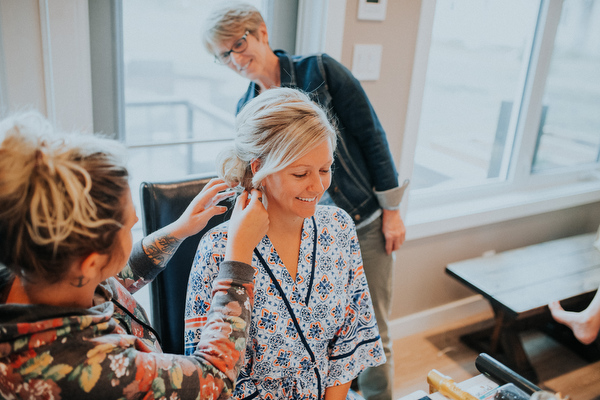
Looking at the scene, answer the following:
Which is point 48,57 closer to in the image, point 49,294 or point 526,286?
point 49,294

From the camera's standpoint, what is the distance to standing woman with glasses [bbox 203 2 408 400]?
148 cm

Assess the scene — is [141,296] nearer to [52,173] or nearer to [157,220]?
[157,220]

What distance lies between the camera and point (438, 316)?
2.64 meters

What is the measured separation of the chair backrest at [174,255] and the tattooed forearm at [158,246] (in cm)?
17

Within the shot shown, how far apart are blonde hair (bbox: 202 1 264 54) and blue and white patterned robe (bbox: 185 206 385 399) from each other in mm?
586

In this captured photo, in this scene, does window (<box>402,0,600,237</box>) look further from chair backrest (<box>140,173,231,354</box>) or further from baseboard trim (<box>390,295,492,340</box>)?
chair backrest (<box>140,173,231,354</box>)

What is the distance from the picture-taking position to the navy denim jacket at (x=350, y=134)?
1.58 m

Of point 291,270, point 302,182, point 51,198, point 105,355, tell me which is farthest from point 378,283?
point 51,198

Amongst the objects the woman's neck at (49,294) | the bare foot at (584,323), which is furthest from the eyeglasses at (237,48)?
the bare foot at (584,323)

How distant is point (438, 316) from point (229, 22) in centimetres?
191

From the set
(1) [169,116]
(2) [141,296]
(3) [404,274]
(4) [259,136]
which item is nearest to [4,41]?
(1) [169,116]

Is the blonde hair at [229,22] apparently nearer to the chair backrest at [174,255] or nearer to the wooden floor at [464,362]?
the chair backrest at [174,255]

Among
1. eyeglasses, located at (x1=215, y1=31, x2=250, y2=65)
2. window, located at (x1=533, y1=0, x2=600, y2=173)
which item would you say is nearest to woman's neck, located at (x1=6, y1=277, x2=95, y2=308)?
eyeglasses, located at (x1=215, y1=31, x2=250, y2=65)

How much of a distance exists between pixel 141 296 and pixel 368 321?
96 centimetres
